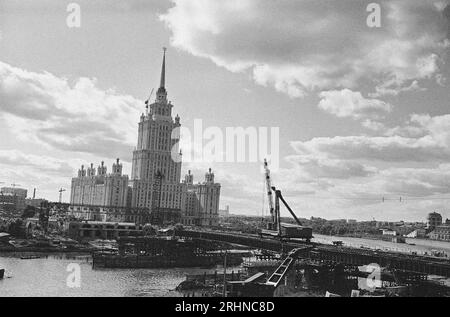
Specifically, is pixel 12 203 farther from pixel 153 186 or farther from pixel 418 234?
pixel 418 234

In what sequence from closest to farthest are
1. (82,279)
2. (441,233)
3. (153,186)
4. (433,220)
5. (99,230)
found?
(82,279) → (99,230) → (153,186) → (441,233) → (433,220)

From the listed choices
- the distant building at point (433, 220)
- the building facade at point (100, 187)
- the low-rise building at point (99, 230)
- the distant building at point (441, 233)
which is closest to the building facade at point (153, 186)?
the building facade at point (100, 187)

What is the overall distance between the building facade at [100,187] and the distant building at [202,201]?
11465 mm

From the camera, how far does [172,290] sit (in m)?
26.1

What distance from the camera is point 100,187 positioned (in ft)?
262

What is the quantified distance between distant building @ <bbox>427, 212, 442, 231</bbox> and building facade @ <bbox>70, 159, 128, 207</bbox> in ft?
218

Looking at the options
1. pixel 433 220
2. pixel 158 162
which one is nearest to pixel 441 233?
pixel 433 220

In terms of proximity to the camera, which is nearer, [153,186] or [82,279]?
[82,279]

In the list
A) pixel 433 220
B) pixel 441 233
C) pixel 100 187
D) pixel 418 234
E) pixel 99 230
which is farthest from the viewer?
pixel 418 234

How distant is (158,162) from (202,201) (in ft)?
41.0

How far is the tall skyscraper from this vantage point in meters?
74.9

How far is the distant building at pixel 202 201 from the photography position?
82750mm

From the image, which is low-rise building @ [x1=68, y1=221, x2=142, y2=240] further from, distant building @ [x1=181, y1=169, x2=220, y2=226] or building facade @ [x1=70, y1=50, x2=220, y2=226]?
distant building @ [x1=181, y1=169, x2=220, y2=226]
